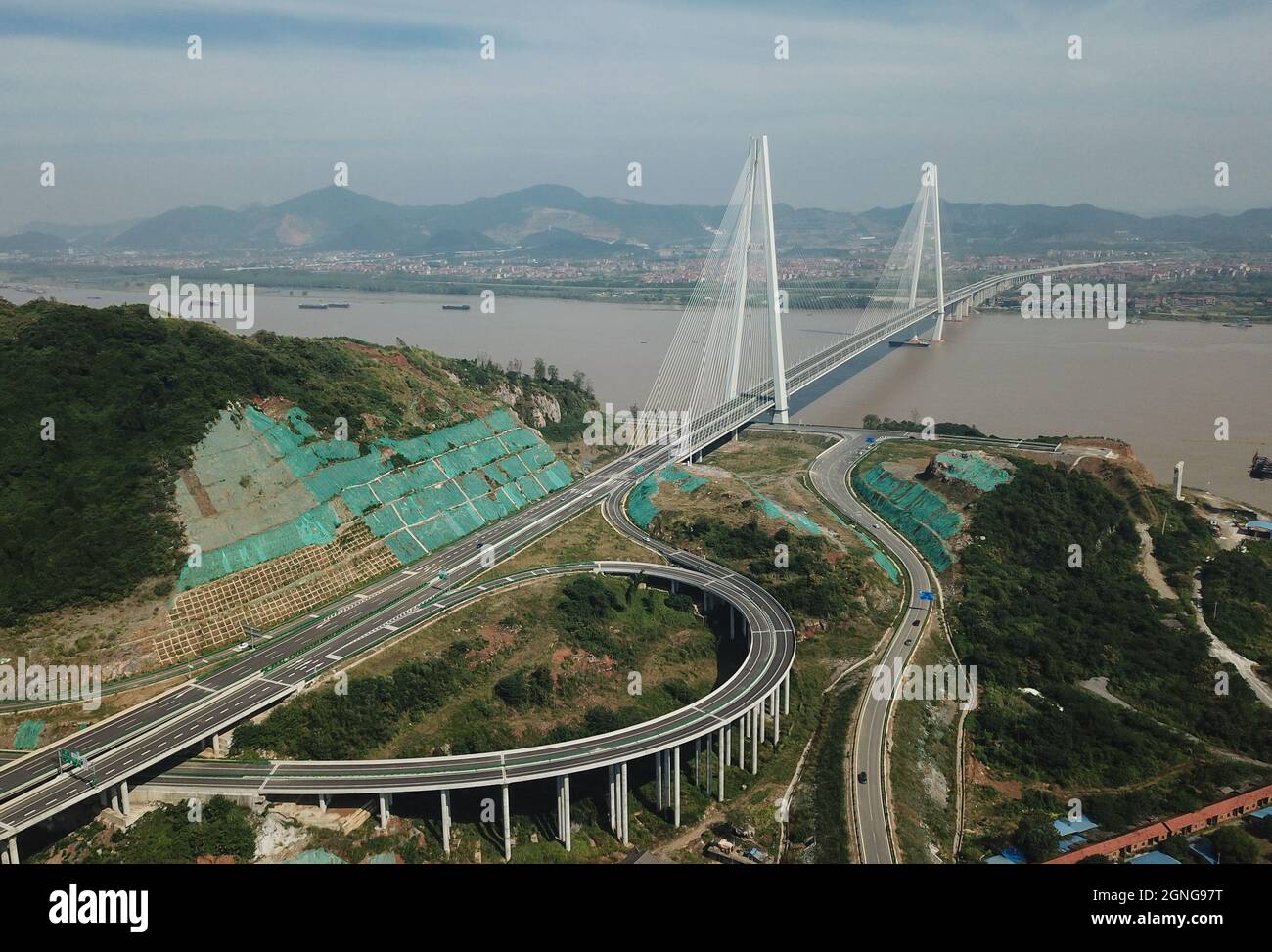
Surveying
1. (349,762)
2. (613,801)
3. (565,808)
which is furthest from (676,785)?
(349,762)

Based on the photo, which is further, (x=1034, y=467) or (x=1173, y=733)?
(x=1034, y=467)

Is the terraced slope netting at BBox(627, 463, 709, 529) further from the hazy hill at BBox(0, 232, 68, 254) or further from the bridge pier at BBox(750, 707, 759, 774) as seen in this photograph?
the hazy hill at BBox(0, 232, 68, 254)

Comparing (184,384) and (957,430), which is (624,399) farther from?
(184,384)

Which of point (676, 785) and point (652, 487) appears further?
point (652, 487)

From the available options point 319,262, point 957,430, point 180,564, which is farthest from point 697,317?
point 319,262

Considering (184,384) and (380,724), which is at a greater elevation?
(184,384)

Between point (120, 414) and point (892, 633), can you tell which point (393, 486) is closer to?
point (120, 414)
